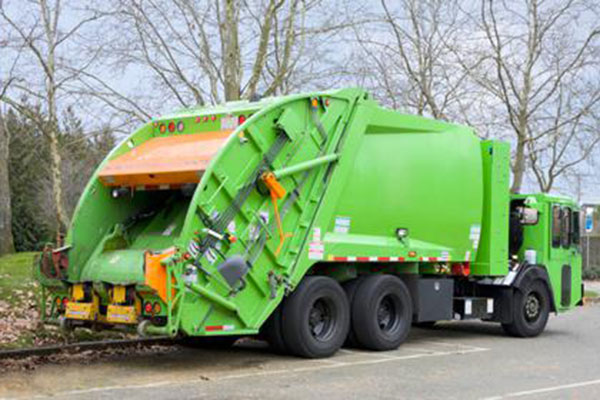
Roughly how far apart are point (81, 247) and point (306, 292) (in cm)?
266

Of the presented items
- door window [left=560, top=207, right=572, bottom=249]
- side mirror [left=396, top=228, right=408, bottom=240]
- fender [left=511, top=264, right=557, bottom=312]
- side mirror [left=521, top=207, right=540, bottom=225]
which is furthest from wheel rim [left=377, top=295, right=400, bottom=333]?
door window [left=560, top=207, right=572, bottom=249]

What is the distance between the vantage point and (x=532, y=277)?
14.4 m

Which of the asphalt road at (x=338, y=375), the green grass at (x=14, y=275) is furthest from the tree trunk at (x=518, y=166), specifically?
the green grass at (x=14, y=275)

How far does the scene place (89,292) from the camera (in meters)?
10.3

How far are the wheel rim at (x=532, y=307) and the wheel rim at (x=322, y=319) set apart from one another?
4.31 meters

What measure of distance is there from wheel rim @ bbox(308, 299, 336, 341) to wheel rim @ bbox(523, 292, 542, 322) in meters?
4.31

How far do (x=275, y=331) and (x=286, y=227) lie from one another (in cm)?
126

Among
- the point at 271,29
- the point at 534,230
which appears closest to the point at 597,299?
the point at 534,230

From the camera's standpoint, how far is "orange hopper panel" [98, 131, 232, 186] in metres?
10.2

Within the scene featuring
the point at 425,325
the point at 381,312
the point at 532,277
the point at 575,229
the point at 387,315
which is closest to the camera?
the point at 381,312

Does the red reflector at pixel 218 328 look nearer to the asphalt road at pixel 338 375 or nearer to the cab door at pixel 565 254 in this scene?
the asphalt road at pixel 338 375

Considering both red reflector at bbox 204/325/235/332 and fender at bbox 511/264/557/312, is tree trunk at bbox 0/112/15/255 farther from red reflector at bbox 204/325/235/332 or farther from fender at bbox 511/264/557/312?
red reflector at bbox 204/325/235/332

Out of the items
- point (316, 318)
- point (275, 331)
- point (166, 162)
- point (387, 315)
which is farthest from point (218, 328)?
point (387, 315)

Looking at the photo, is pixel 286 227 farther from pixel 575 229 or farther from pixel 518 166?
pixel 518 166
